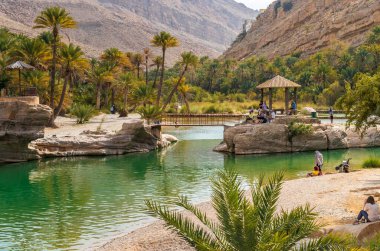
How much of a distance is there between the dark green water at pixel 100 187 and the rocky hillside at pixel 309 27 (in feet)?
252

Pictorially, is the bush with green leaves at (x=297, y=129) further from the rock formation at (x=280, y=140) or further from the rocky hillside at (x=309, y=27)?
the rocky hillside at (x=309, y=27)

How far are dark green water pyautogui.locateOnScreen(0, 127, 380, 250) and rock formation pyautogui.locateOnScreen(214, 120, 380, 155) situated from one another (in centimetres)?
146

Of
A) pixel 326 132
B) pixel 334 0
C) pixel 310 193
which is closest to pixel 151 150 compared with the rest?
pixel 326 132

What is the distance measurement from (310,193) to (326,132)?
63.7 feet

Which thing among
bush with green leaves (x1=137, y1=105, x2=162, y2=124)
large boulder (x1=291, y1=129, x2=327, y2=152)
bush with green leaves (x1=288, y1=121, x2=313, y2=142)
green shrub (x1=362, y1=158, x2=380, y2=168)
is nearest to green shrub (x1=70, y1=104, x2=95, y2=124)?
bush with green leaves (x1=137, y1=105, x2=162, y2=124)

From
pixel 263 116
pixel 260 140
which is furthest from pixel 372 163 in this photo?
pixel 263 116

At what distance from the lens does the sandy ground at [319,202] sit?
13.7 meters

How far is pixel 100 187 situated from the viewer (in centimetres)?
2417

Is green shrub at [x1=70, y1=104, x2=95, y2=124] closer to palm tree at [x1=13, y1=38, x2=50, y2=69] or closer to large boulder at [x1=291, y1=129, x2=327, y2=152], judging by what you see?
palm tree at [x1=13, y1=38, x2=50, y2=69]

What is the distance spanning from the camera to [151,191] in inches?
897

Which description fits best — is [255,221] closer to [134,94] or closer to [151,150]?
[151,150]

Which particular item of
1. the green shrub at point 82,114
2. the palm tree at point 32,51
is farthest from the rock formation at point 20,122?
the green shrub at point 82,114

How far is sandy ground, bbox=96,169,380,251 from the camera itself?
45.0ft

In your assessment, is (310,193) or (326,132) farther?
(326,132)
